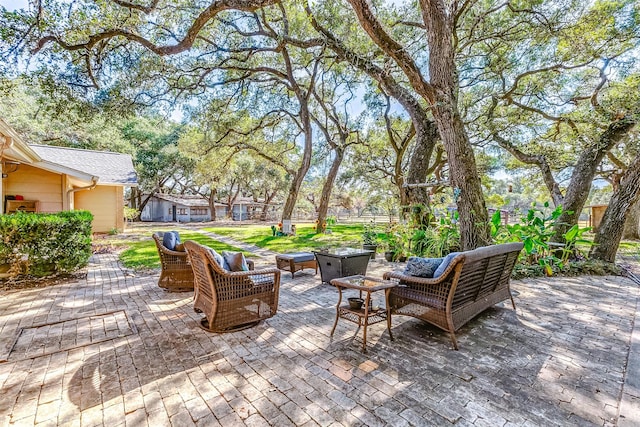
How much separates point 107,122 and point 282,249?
243 inches

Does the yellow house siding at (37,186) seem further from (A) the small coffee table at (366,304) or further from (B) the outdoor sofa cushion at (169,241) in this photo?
(A) the small coffee table at (366,304)

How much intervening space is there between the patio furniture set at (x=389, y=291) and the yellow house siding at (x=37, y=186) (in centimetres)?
1022

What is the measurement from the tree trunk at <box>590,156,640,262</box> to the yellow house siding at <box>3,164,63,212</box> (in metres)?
16.2

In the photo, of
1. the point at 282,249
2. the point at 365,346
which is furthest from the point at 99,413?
the point at 282,249

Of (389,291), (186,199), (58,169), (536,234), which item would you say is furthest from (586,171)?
(186,199)

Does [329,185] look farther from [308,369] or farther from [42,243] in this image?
[308,369]

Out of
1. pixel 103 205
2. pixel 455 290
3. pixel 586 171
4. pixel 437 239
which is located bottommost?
pixel 455 290

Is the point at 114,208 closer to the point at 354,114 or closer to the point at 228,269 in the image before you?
the point at 354,114

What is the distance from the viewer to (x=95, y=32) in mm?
6059

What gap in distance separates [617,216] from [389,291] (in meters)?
7.23

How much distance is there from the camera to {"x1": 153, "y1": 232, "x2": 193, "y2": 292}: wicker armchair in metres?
4.81

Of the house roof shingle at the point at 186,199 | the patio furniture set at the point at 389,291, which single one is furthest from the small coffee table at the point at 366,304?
the house roof shingle at the point at 186,199

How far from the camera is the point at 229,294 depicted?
3.37 meters

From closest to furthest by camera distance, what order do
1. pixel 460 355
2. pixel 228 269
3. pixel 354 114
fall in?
pixel 460 355 < pixel 228 269 < pixel 354 114
